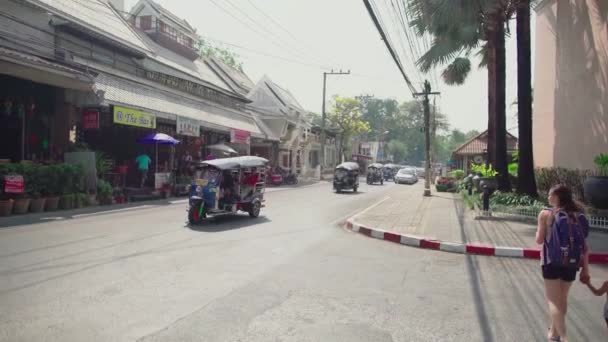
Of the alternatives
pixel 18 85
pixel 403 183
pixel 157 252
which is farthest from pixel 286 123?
pixel 157 252

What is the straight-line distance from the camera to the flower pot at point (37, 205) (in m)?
12.4

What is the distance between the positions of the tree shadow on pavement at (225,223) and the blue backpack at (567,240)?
7.45 meters

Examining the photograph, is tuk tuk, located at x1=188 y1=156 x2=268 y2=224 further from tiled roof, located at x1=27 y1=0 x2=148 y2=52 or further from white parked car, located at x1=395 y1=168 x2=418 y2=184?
white parked car, located at x1=395 y1=168 x2=418 y2=184

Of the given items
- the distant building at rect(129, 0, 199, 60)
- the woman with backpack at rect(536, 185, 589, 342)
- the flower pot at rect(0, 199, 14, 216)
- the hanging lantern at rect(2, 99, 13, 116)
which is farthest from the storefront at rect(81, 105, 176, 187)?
the woman with backpack at rect(536, 185, 589, 342)

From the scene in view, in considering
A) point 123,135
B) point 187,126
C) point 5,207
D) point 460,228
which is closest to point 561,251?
point 460,228

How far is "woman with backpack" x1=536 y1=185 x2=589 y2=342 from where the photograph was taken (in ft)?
12.5

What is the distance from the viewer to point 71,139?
1714cm

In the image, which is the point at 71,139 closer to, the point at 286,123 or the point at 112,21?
the point at 112,21

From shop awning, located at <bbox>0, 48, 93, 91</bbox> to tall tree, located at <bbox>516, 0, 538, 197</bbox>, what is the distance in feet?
47.7

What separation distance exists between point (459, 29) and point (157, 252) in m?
14.7

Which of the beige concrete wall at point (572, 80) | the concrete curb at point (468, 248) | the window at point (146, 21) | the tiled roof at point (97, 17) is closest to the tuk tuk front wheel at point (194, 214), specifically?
the concrete curb at point (468, 248)

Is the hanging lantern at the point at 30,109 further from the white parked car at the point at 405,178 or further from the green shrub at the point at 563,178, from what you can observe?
the white parked car at the point at 405,178

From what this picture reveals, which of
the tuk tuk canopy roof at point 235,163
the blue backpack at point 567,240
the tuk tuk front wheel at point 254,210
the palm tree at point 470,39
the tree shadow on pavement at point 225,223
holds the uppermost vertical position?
the palm tree at point 470,39

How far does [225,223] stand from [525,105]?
10256 mm
